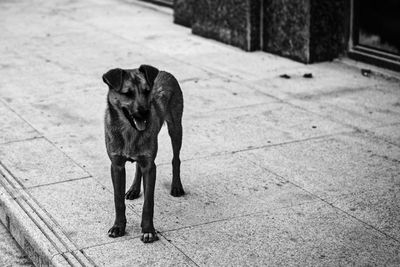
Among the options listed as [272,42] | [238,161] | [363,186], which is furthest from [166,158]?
[272,42]

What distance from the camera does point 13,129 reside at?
8141mm

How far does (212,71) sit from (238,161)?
3.46 m

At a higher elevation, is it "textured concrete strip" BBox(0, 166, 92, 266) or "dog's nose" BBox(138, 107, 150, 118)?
"dog's nose" BBox(138, 107, 150, 118)

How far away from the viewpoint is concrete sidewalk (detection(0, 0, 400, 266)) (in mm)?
5500

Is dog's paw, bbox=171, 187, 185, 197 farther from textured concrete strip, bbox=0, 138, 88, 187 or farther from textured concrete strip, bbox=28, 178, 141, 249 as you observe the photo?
textured concrete strip, bbox=0, 138, 88, 187

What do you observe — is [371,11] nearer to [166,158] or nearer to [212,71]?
[212,71]

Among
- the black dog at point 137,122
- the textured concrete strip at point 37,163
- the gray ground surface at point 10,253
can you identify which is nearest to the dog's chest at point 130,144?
the black dog at point 137,122

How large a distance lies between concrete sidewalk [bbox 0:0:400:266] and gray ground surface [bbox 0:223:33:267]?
0.38 feet

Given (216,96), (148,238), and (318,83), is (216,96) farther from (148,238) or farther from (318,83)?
(148,238)

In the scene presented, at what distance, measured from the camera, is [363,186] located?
6543 mm

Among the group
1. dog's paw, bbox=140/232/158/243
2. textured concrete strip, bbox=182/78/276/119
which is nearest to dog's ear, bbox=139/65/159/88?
dog's paw, bbox=140/232/158/243

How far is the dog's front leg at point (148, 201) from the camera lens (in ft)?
18.0

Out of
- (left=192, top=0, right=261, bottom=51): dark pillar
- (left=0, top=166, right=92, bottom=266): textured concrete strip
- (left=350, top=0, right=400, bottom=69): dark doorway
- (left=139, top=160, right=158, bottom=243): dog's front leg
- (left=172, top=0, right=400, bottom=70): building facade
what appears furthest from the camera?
(left=192, top=0, right=261, bottom=51): dark pillar

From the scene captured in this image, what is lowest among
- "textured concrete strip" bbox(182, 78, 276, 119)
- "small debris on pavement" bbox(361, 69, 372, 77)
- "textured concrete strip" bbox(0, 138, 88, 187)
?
"small debris on pavement" bbox(361, 69, 372, 77)
